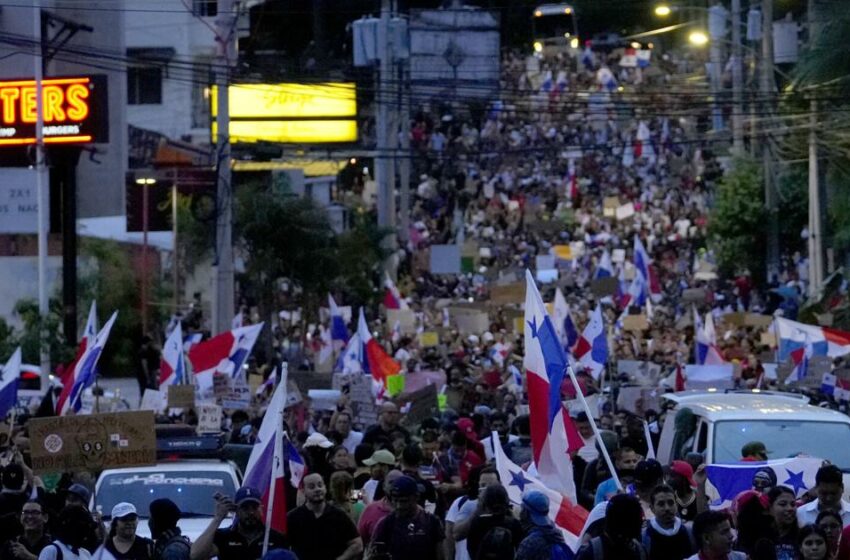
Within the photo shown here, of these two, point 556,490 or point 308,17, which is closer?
point 556,490

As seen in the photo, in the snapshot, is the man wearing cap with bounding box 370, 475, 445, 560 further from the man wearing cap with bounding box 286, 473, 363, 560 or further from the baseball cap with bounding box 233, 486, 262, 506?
the baseball cap with bounding box 233, 486, 262, 506

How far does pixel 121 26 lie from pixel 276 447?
4157 centimetres

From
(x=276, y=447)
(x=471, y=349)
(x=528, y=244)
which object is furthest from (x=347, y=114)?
(x=276, y=447)

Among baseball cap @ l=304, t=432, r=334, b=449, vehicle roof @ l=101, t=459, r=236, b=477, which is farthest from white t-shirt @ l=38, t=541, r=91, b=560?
baseball cap @ l=304, t=432, r=334, b=449

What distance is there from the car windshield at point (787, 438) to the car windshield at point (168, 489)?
11.1ft

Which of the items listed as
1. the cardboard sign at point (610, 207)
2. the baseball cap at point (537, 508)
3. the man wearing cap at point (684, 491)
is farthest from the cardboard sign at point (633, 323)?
the cardboard sign at point (610, 207)

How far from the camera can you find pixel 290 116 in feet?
202

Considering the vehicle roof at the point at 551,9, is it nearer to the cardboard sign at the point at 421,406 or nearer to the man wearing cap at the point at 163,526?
the cardboard sign at the point at 421,406

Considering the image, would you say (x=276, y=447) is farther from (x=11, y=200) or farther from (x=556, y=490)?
(x=11, y=200)

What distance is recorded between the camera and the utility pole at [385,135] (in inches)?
1805

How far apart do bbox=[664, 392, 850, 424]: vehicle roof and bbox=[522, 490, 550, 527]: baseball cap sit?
5.05m

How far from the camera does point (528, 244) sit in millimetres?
53281

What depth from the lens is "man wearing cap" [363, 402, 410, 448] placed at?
1667 centimetres

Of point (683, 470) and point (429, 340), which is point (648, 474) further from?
point (429, 340)
